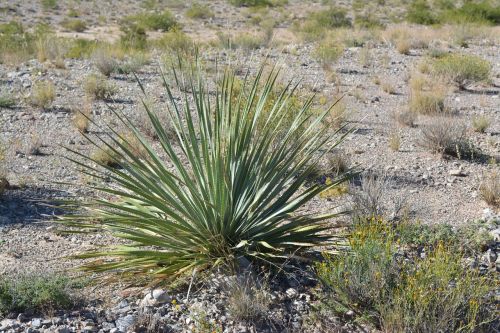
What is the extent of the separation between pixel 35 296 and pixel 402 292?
2.61 m

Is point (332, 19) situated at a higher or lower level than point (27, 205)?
lower

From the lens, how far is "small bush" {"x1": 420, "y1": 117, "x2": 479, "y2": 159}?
8641 millimetres

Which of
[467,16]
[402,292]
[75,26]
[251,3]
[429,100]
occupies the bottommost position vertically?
[251,3]

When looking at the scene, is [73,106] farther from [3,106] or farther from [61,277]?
[61,277]

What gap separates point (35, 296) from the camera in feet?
14.3

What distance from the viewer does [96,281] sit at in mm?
4777

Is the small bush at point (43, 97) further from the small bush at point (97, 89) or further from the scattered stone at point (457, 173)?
the scattered stone at point (457, 173)

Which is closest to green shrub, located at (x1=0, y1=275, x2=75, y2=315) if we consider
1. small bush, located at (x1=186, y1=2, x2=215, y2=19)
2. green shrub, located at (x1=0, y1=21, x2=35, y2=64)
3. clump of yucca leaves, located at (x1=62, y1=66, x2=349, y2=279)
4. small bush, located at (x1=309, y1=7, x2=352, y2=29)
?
clump of yucca leaves, located at (x1=62, y1=66, x2=349, y2=279)

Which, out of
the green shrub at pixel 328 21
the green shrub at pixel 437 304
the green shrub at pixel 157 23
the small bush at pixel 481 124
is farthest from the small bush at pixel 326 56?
the green shrub at pixel 157 23

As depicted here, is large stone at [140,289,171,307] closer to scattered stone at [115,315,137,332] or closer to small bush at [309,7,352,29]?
scattered stone at [115,315,137,332]

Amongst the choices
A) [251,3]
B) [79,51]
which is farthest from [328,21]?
[79,51]

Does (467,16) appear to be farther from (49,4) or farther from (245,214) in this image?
(245,214)

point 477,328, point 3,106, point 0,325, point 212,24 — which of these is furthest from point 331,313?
point 212,24

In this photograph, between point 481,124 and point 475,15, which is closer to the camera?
point 481,124
